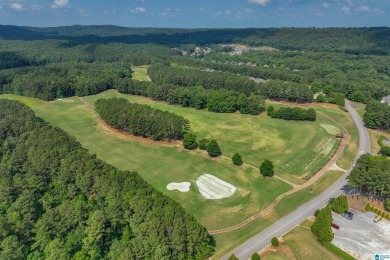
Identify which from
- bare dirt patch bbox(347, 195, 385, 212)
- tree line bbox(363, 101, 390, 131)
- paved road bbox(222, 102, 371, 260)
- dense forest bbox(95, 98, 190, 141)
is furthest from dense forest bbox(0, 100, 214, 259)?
tree line bbox(363, 101, 390, 131)

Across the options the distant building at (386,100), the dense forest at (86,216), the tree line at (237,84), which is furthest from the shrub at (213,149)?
the distant building at (386,100)

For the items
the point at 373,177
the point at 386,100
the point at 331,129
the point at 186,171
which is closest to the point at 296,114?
the point at 331,129

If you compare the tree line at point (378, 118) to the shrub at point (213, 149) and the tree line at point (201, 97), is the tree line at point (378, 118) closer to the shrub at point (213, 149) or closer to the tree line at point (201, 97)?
the tree line at point (201, 97)

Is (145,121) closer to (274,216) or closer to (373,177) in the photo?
(274,216)

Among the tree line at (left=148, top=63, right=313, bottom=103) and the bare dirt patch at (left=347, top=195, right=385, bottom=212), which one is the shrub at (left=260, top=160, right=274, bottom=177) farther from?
the tree line at (left=148, top=63, right=313, bottom=103)

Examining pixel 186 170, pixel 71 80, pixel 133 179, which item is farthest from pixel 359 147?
pixel 71 80

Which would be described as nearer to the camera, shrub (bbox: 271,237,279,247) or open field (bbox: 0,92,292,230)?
shrub (bbox: 271,237,279,247)
